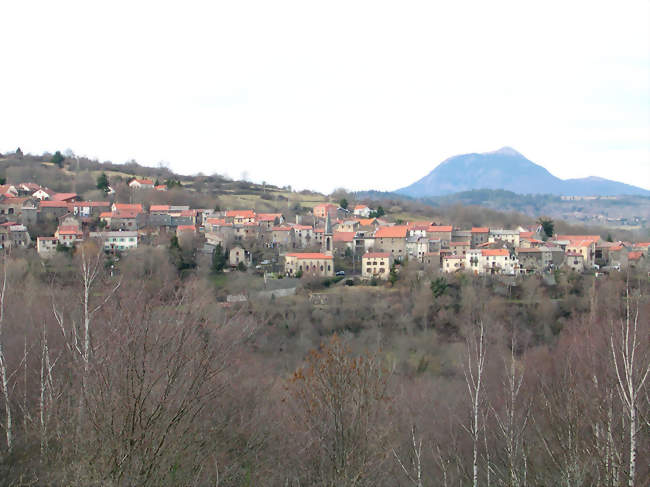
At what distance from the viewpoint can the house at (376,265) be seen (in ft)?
85.2

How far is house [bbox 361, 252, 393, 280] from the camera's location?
26.0m

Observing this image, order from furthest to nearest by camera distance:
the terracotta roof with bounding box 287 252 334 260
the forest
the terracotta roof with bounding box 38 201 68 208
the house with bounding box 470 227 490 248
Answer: the house with bounding box 470 227 490 248 < the terracotta roof with bounding box 38 201 68 208 < the terracotta roof with bounding box 287 252 334 260 < the forest

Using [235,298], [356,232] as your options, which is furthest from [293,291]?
[356,232]

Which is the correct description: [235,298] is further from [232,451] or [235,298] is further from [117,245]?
[232,451]

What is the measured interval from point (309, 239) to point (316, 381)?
2494cm

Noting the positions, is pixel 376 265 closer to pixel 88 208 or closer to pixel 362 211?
pixel 362 211

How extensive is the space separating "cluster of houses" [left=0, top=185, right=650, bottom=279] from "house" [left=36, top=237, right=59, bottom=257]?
0.04m

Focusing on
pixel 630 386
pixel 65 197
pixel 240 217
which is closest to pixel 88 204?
pixel 65 197

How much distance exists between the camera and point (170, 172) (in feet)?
183

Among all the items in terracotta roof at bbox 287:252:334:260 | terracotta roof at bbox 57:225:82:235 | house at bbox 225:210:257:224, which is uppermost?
house at bbox 225:210:257:224

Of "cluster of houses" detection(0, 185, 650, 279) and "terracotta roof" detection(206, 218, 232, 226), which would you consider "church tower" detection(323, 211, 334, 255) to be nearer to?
"cluster of houses" detection(0, 185, 650, 279)

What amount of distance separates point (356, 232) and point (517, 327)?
10.7m

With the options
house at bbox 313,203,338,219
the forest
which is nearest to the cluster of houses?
the forest

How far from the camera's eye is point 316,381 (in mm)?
6055
